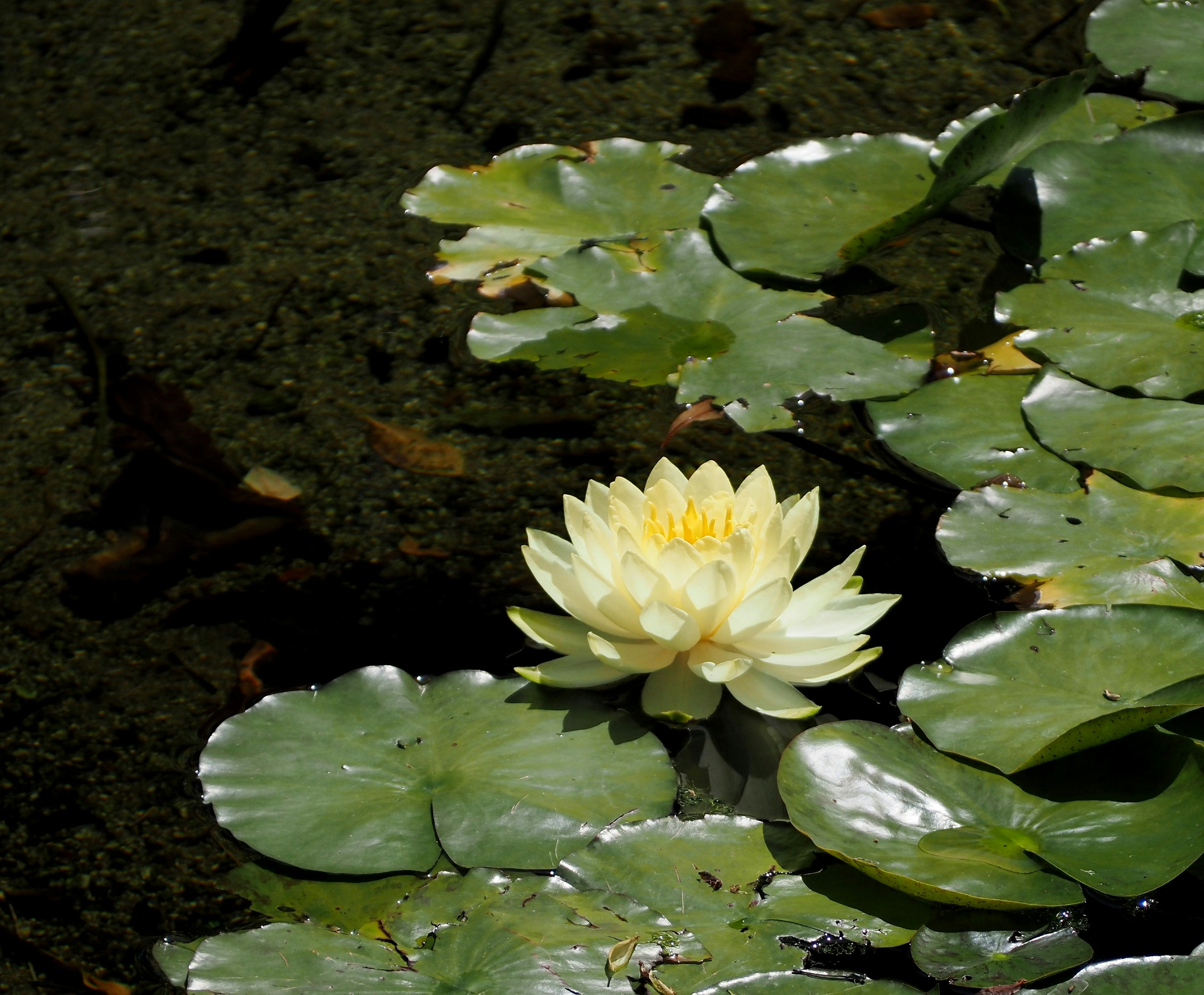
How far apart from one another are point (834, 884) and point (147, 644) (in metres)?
1.03

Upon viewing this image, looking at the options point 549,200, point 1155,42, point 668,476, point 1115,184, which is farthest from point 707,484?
point 1155,42

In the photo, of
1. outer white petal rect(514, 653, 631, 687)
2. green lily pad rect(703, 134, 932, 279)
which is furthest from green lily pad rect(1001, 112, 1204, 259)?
outer white petal rect(514, 653, 631, 687)

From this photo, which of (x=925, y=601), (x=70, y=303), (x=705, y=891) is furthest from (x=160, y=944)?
(x=70, y=303)

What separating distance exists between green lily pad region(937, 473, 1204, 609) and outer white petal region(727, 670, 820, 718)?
0.34m

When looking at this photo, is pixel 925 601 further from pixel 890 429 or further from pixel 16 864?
pixel 16 864

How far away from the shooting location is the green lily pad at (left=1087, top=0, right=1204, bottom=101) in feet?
7.72

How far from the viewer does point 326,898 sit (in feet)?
3.97

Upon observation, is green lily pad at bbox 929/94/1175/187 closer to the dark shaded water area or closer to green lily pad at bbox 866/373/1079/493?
the dark shaded water area

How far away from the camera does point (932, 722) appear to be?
4.28 ft

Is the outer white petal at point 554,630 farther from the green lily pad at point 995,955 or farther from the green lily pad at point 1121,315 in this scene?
the green lily pad at point 1121,315

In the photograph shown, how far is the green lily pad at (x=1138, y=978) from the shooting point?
1.02 meters

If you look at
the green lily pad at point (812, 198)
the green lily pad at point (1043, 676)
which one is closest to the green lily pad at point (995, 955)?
the green lily pad at point (1043, 676)

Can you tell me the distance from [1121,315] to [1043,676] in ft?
2.62

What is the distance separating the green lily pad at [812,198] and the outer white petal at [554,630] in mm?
871
